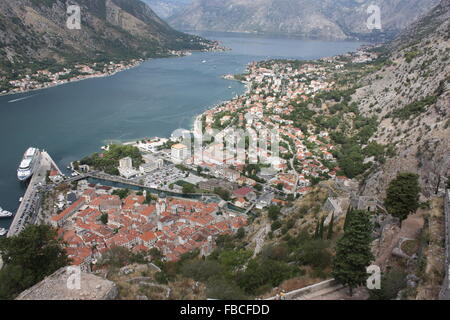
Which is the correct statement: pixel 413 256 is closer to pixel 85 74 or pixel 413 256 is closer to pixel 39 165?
pixel 39 165

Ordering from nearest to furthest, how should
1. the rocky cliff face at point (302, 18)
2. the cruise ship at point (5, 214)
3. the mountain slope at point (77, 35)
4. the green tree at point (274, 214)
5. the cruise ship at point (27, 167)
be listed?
the green tree at point (274, 214) → the cruise ship at point (5, 214) → the cruise ship at point (27, 167) → the mountain slope at point (77, 35) → the rocky cliff face at point (302, 18)

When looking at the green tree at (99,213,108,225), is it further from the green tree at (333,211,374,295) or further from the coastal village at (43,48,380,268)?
the green tree at (333,211,374,295)

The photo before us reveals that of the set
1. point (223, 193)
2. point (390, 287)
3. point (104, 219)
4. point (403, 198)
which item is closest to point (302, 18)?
point (223, 193)

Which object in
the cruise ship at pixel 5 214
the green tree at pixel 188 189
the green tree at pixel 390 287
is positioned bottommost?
the cruise ship at pixel 5 214

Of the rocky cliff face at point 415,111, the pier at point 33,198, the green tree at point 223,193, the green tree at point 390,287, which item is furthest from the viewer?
the green tree at point 223,193

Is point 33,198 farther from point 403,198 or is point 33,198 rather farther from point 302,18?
→ point 302,18

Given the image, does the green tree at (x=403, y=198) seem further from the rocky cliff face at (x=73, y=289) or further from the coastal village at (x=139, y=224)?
the coastal village at (x=139, y=224)

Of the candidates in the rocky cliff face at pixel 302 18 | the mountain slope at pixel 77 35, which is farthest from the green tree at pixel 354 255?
the rocky cliff face at pixel 302 18
